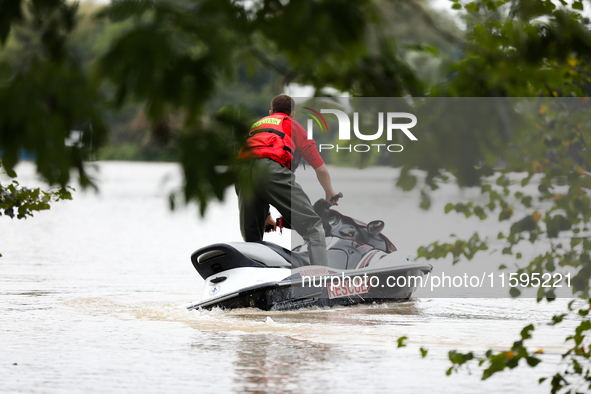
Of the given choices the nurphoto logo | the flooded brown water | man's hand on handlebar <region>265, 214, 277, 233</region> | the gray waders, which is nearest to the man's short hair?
the gray waders

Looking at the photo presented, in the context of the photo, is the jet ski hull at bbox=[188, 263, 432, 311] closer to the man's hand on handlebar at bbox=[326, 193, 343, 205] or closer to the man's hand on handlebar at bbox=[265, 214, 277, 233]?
the man's hand on handlebar at bbox=[265, 214, 277, 233]

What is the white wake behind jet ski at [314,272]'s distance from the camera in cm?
758

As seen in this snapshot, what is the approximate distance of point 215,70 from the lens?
2.41m

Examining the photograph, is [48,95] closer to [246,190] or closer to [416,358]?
[246,190]

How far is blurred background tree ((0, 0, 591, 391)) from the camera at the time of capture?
7.79 ft

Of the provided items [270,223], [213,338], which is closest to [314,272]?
[270,223]

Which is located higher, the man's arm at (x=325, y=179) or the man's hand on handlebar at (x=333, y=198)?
the man's arm at (x=325, y=179)

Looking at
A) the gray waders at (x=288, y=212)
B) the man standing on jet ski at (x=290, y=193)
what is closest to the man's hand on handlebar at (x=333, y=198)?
the man standing on jet ski at (x=290, y=193)

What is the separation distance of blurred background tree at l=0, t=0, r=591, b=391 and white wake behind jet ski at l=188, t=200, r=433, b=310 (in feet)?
14.6

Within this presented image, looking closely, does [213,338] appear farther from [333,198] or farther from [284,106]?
[284,106]

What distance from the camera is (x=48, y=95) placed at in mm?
2432

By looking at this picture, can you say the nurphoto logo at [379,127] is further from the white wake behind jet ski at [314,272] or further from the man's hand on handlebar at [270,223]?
the man's hand on handlebar at [270,223]

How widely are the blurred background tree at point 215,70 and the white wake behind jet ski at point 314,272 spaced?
4.44 m

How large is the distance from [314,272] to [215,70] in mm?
5532
